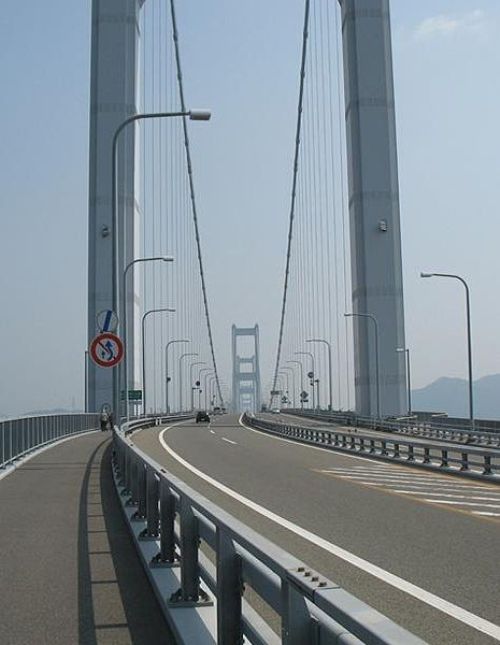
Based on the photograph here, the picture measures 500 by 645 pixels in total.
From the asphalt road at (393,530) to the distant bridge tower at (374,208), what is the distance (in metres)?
34.3

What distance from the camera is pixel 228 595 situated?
195 inches

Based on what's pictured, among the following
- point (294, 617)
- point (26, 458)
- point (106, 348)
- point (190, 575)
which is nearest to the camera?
point (294, 617)

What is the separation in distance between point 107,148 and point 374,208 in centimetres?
1738

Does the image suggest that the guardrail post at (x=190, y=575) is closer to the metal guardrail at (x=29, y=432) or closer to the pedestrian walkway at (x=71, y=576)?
the pedestrian walkway at (x=71, y=576)

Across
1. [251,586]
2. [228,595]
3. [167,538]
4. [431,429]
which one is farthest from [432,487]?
[431,429]

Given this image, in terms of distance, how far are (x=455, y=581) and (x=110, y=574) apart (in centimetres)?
287

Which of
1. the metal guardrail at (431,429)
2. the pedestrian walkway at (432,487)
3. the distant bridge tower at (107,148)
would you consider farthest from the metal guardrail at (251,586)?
the distant bridge tower at (107,148)

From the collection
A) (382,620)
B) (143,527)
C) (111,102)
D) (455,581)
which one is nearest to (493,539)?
(455,581)

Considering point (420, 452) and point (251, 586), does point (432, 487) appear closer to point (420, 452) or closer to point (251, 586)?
point (420, 452)

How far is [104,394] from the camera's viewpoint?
56.8 meters

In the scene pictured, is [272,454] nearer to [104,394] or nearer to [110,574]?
[110,574]

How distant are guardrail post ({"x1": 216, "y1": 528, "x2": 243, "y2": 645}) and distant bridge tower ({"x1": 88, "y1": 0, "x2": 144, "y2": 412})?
52230 mm

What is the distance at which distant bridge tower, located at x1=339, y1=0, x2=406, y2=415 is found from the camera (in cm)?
5666

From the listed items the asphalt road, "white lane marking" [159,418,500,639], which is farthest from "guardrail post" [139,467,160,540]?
"white lane marking" [159,418,500,639]
